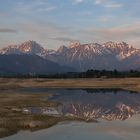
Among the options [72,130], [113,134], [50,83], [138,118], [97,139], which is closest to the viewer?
[97,139]

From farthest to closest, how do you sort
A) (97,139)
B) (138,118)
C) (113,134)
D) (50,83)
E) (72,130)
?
(50,83), (138,118), (72,130), (113,134), (97,139)

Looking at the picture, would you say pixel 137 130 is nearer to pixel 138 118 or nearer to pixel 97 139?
pixel 97 139

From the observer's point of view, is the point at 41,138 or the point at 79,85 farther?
the point at 79,85

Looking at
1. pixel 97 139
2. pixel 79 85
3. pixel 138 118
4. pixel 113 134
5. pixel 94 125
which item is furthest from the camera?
pixel 79 85

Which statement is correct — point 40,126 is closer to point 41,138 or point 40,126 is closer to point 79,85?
point 41,138

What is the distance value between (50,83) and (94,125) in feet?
468

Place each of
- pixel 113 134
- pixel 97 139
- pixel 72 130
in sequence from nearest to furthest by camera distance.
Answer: pixel 97 139, pixel 113 134, pixel 72 130

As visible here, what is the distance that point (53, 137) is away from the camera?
40500 millimetres

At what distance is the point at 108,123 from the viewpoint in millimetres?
52844

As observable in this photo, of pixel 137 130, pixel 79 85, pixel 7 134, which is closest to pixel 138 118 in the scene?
pixel 137 130

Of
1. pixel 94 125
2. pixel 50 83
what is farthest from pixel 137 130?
pixel 50 83

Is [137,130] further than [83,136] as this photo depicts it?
Yes

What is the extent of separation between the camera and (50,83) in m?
192

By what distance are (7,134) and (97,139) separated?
959cm
